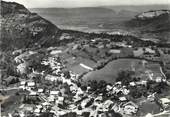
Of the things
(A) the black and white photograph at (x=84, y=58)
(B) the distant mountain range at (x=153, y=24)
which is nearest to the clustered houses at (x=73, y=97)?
(A) the black and white photograph at (x=84, y=58)

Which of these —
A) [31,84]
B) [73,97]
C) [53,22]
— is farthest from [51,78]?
[53,22]

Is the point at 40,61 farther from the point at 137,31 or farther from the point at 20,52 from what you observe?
the point at 137,31

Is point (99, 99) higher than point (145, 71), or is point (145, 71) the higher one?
point (145, 71)

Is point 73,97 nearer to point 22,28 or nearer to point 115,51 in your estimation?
point 115,51

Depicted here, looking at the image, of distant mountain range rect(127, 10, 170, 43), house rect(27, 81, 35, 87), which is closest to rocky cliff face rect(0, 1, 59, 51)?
house rect(27, 81, 35, 87)

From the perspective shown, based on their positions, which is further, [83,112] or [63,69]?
[63,69]

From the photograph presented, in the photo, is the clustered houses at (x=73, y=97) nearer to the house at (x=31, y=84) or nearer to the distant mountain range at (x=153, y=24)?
the house at (x=31, y=84)

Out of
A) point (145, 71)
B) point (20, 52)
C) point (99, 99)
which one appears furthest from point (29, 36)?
point (145, 71)
